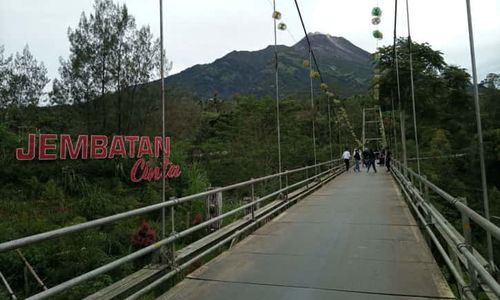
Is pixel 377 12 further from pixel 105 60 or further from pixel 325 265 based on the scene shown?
pixel 105 60

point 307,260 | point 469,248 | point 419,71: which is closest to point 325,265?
point 307,260

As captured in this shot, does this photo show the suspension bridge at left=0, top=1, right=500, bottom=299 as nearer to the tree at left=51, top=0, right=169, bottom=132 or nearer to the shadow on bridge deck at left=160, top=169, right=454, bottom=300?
the shadow on bridge deck at left=160, top=169, right=454, bottom=300

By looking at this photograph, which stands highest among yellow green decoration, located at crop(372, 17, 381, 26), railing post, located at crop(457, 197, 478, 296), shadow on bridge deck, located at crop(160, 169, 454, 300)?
yellow green decoration, located at crop(372, 17, 381, 26)

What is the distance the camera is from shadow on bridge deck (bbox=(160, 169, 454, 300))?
13.4 feet

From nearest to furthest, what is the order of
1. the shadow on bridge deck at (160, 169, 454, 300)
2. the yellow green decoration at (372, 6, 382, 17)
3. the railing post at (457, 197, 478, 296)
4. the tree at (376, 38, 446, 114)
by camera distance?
the railing post at (457, 197, 478, 296) → the shadow on bridge deck at (160, 169, 454, 300) → the yellow green decoration at (372, 6, 382, 17) → the tree at (376, 38, 446, 114)

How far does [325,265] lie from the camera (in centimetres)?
498

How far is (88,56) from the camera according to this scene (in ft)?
87.6

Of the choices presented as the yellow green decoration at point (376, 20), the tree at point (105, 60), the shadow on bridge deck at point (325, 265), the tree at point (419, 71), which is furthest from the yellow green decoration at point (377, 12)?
the tree at point (105, 60)

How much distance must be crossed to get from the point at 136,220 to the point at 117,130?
36.7 ft

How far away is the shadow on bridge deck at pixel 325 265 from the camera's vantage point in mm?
4094

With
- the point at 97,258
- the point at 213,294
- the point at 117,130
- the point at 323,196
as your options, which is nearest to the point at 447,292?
the point at 213,294

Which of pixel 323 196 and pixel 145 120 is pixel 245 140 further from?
pixel 323 196

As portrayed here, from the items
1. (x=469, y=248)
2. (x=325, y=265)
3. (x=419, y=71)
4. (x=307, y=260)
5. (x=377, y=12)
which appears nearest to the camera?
(x=469, y=248)

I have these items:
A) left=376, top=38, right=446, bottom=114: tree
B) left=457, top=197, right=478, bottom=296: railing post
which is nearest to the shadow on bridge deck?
left=457, top=197, right=478, bottom=296: railing post
